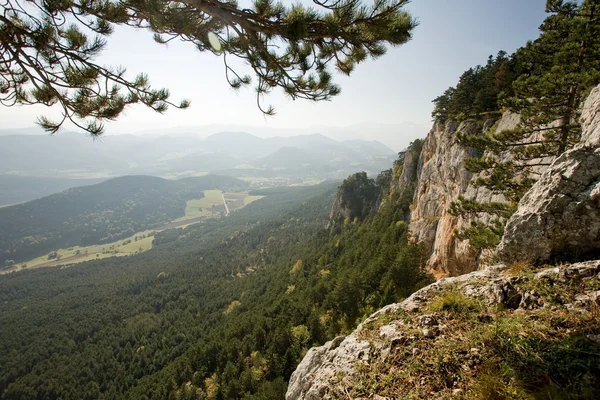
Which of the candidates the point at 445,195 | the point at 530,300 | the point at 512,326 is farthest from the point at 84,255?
the point at 530,300

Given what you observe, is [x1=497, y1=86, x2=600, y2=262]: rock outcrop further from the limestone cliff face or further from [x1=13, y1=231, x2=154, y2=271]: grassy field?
[x1=13, y1=231, x2=154, y2=271]: grassy field

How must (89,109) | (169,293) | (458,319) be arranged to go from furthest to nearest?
(169,293) < (89,109) < (458,319)

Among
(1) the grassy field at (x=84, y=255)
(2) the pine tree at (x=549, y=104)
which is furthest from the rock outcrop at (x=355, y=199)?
(1) the grassy field at (x=84, y=255)

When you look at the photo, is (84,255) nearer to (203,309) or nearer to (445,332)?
(203,309)

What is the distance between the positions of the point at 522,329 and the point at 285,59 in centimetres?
753

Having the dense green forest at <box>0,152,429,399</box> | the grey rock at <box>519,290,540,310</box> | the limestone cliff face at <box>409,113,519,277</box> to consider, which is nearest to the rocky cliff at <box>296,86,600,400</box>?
the grey rock at <box>519,290,540,310</box>

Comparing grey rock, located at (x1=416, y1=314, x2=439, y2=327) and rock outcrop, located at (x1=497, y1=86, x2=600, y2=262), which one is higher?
rock outcrop, located at (x1=497, y1=86, x2=600, y2=262)

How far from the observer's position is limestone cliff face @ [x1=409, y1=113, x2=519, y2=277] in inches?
718

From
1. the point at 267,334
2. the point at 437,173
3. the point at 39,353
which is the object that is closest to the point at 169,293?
the point at 39,353

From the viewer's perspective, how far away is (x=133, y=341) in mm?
85562

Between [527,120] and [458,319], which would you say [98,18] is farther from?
[527,120]

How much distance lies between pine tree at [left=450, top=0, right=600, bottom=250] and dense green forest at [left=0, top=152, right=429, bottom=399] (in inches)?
633

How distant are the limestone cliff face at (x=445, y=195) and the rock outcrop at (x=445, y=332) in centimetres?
1087

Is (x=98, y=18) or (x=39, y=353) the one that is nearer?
(x=98, y=18)
